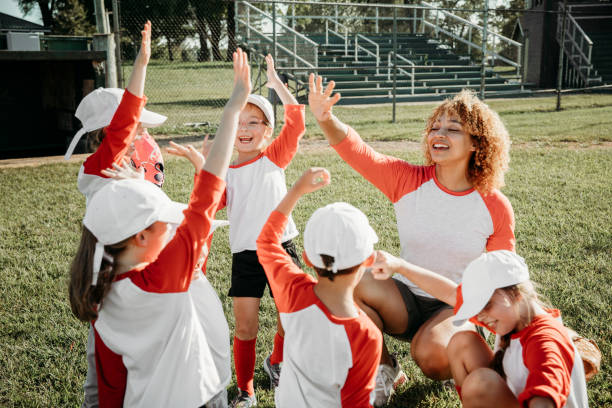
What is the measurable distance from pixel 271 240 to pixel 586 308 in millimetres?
2465

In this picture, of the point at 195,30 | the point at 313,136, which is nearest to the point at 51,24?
the point at 195,30

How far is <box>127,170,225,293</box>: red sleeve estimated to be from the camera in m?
1.69

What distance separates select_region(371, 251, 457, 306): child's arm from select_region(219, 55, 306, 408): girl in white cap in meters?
0.80

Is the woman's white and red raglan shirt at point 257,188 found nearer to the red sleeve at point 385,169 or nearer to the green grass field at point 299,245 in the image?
the red sleeve at point 385,169

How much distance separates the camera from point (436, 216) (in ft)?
8.65

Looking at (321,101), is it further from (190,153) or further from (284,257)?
(284,257)

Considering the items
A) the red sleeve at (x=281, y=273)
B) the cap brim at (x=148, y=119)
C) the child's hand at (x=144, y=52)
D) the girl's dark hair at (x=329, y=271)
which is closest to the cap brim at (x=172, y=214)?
the red sleeve at (x=281, y=273)

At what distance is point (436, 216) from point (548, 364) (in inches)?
42.8

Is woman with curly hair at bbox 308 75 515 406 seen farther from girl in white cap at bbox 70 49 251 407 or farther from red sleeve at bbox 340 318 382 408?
girl in white cap at bbox 70 49 251 407

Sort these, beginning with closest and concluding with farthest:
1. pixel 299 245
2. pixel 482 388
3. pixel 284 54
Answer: pixel 482 388
pixel 299 245
pixel 284 54

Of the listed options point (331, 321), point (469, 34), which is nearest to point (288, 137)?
point (331, 321)

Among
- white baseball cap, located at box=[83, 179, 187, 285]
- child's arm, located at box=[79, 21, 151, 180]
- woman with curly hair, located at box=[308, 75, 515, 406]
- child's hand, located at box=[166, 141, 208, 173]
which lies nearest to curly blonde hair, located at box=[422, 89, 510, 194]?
woman with curly hair, located at box=[308, 75, 515, 406]

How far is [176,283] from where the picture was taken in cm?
171

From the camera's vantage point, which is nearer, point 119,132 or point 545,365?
point 545,365
